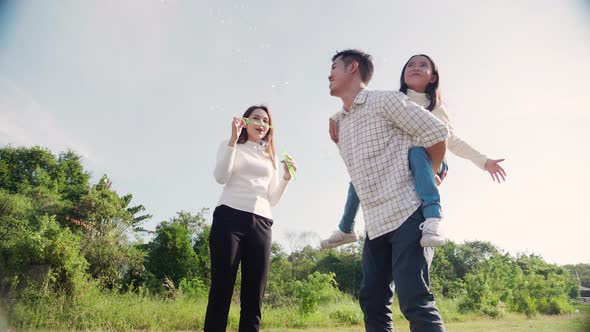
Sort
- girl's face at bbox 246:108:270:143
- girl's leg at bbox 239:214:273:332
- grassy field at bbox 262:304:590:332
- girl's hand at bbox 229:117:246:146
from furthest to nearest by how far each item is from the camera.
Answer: grassy field at bbox 262:304:590:332, girl's face at bbox 246:108:270:143, girl's hand at bbox 229:117:246:146, girl's leg at bbox 239:214:273:332

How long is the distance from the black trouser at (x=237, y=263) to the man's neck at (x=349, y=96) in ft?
3.35

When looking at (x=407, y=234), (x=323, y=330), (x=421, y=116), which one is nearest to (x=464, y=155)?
(x=421, y=116)

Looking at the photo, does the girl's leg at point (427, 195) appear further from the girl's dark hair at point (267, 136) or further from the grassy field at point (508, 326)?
the grassy field at point (508, 326)

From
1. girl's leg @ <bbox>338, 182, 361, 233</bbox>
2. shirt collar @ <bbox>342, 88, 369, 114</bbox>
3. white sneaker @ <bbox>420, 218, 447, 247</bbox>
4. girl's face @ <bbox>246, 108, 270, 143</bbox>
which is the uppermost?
girl's face @ <bbox>246, 108, 270, 143</bbox>

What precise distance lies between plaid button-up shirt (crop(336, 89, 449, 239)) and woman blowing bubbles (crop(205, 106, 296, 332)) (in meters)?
0.94

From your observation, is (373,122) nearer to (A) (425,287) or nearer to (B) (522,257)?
(A) (425,287)

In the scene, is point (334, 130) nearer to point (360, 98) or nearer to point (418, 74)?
point (360, 98)

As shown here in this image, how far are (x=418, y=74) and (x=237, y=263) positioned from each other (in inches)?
66.5

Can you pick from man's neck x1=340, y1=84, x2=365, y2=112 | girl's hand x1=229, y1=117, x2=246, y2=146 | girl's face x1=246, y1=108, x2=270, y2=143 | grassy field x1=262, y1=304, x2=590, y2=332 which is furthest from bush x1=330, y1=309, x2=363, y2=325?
man's neck x1=340, y1=84, x2=365, y2=112

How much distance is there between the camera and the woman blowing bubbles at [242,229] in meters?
2.53

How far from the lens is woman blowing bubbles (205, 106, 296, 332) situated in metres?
Answer: 2.53

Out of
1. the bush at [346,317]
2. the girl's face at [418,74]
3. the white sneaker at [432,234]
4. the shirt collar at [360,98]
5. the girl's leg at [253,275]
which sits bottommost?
the bush at [346,317]

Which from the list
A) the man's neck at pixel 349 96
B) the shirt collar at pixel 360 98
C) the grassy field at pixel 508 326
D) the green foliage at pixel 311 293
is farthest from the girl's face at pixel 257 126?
the green foliage at pixel 311 293

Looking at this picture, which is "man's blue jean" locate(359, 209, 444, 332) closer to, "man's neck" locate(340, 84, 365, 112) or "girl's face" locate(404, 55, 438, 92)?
"man's neck" locate(340, 84, 365, 112)
